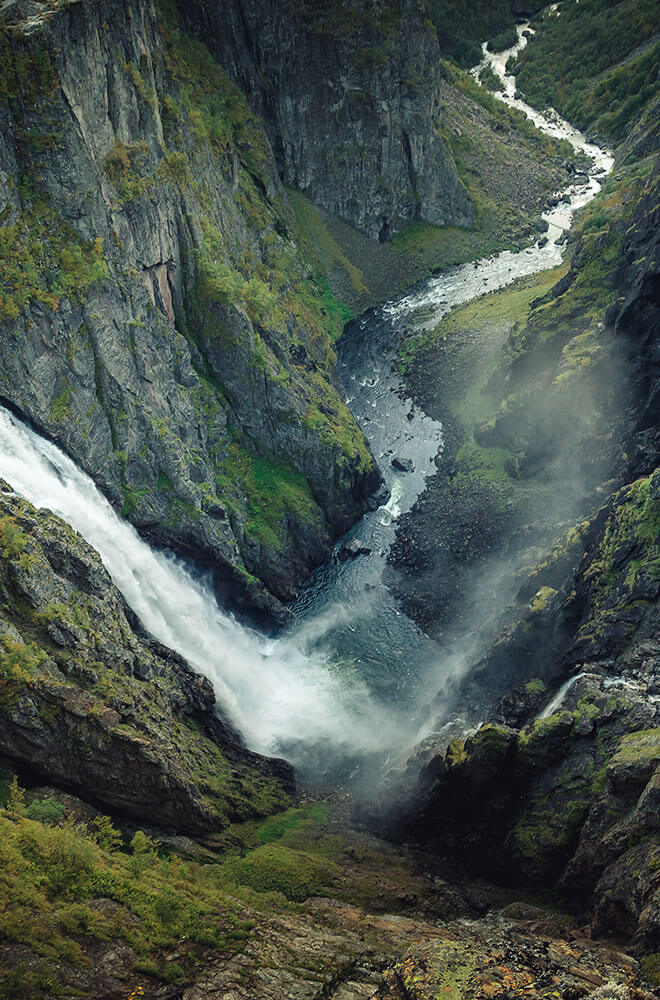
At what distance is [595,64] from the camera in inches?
5807

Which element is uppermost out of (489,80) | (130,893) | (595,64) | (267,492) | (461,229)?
(595,64)

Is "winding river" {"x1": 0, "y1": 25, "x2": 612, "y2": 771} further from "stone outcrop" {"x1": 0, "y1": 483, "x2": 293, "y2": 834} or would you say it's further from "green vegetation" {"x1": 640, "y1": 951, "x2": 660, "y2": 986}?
"green vegetation" {"x1": 640, "y1": 951, "x2": 660, "y2": 986}

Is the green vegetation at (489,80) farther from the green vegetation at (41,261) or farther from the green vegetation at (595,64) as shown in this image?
the green vegetation at (41,261)

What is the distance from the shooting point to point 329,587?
6184cm

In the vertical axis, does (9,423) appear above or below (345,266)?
below

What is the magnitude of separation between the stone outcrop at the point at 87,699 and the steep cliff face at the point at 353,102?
70.0 m

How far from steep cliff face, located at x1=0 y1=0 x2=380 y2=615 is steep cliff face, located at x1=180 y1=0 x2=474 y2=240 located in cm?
1221

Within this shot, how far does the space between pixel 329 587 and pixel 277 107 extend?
66.7 meters

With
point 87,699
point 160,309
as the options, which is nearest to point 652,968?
point 87,699

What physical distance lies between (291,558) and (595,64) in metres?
143

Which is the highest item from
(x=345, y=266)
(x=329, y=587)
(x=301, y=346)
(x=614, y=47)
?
(x=614, y=47)

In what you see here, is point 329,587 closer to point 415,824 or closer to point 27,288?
point 415,824

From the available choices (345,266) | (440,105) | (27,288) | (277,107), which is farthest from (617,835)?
(440,105)

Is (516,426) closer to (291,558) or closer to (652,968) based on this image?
(291,558)
